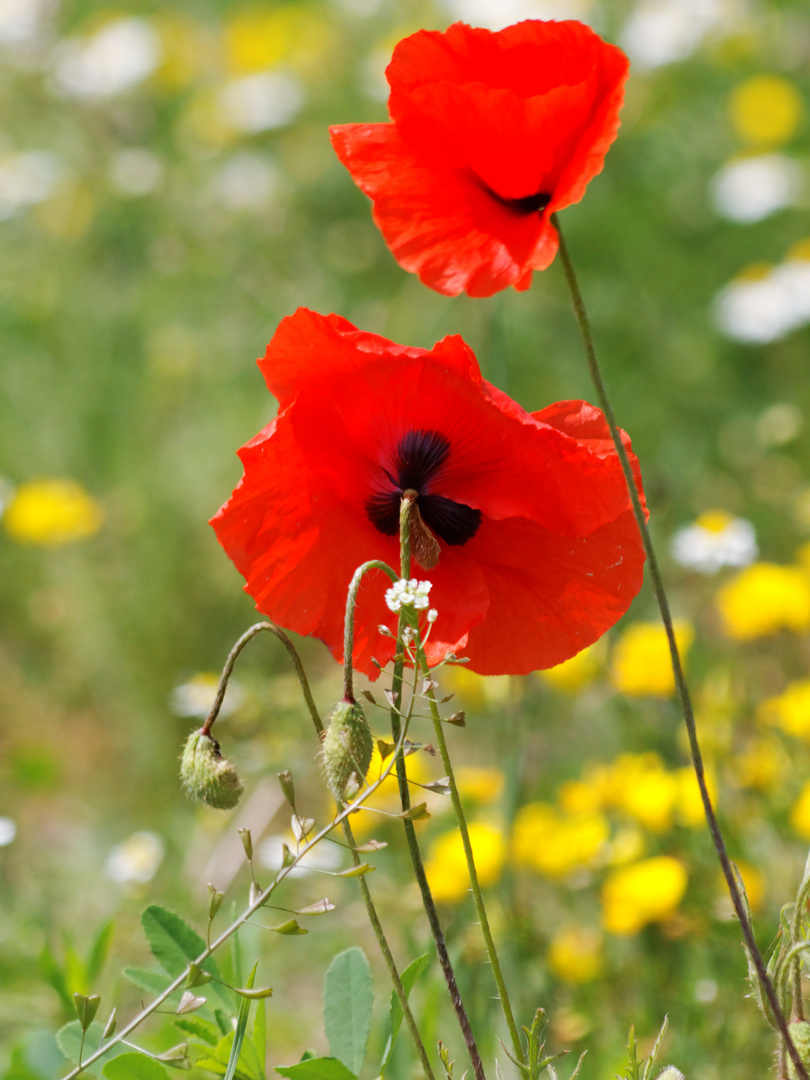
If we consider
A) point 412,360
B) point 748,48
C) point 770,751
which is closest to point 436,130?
point 412,360

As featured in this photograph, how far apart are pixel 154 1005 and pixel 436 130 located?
0.70 metres

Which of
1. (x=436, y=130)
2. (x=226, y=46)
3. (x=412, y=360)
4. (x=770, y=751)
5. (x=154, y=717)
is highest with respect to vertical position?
(x=226, y=46)

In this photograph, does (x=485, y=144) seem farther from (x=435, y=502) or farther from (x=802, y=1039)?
(x=802, y=1039)

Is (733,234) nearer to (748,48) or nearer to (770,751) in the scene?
(748,48)

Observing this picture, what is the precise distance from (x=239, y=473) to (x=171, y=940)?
7.79 ft

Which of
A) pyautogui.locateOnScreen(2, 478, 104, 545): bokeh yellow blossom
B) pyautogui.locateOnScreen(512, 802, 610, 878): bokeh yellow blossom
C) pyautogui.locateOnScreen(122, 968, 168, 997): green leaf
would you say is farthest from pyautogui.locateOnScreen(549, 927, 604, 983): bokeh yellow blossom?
pyautogui.locateOnScreen(2, 478, 104, 545): bokeh yellow blossom

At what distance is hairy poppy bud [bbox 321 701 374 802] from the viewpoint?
30.8 inches

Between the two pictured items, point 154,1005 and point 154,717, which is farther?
point 154,717

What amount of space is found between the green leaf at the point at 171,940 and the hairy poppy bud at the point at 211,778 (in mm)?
188

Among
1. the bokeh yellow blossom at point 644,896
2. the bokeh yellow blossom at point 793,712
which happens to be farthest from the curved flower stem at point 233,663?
the bokeh yellow blossom at point 793,712

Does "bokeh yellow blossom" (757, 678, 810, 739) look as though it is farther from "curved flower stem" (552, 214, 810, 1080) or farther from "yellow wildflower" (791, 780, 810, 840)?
"curved flower stem" (552, 214, 810, 1080)

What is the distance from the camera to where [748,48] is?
16.2ft

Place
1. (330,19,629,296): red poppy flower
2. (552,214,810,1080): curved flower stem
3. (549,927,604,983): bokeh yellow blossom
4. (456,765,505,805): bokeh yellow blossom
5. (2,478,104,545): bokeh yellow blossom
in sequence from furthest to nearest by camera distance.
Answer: (2,478,104,545): bokeh yellow blossom → (456,765,505,805): bokeh yellow blossom → (549,927,604,983): bokeh yellow blossom → (330,19,629,296): red poppy flower → (552,214,810,1080): curved flower stem

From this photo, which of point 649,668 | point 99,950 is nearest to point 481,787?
point 649,668
